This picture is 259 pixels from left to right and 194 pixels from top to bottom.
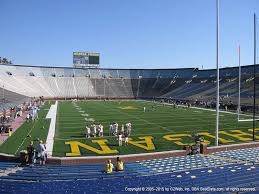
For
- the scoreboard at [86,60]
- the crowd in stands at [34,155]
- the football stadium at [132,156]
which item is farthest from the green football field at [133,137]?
the scoreboard at [86,60]

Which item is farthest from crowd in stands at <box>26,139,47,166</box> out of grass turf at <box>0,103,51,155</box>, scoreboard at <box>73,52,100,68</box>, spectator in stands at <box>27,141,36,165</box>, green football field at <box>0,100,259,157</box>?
scoreboard at <box>73,52,100,68</box>

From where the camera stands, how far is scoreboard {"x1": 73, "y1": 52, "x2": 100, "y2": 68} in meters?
98.4

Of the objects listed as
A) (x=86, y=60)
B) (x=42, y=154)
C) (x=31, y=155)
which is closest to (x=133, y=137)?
(x=42, y=154)

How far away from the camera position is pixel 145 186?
35.2 ft

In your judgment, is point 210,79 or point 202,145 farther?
Answer: point 210,79

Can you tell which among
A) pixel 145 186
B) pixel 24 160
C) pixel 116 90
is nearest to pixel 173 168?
pixel 145 186

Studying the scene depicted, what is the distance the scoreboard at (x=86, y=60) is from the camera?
98.4m

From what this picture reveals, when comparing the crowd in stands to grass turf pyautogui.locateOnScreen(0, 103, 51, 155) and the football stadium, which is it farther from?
grass turf pyautogui.locateOnScreen(0, 103, 51, 155)

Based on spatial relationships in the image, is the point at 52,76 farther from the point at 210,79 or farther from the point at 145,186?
the point at 145,186

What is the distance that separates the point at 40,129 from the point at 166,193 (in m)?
20.2

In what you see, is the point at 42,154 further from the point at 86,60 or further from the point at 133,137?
the point at 86,60

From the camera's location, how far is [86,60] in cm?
9975

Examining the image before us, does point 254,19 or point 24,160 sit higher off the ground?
point 254,19

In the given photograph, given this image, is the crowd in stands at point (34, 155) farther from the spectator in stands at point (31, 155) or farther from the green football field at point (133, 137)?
the green football field at point (133, 137)
